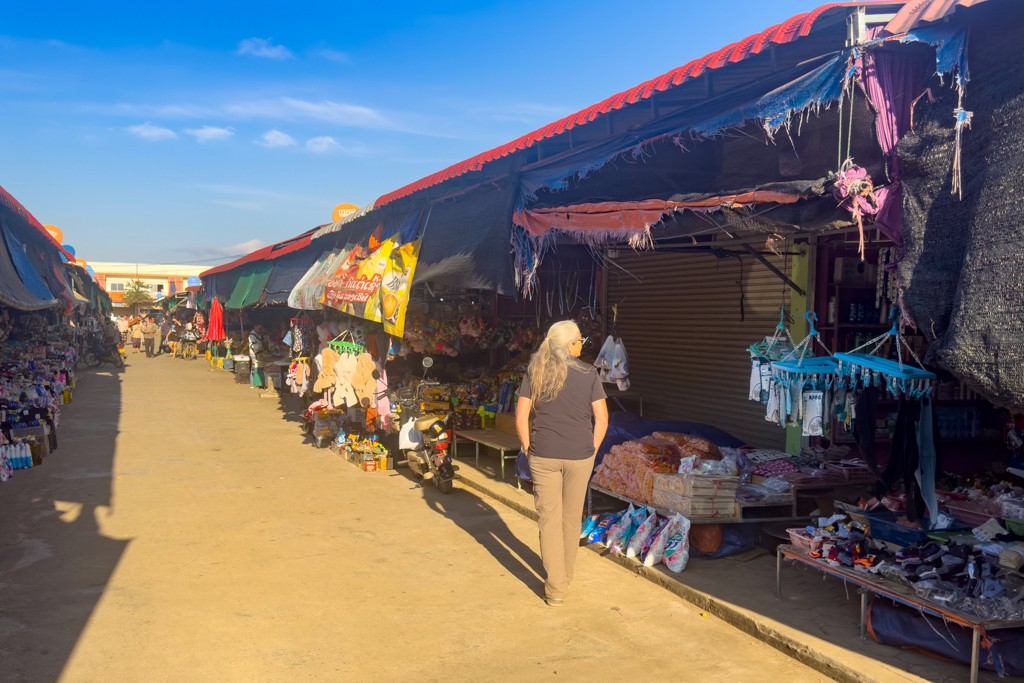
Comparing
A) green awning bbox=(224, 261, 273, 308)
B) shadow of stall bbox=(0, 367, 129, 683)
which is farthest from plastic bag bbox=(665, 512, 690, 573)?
green awning bbox=(224, 261, 273, 308)

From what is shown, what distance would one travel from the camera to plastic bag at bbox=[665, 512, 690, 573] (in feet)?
18.6

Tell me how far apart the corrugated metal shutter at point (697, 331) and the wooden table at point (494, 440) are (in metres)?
1.84

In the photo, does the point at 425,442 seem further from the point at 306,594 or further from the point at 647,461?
the point at 306,594

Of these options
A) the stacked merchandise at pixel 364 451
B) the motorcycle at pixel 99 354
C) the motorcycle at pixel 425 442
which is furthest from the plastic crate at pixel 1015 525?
the motorcycle at pixel 99 354

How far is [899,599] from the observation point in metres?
4.16

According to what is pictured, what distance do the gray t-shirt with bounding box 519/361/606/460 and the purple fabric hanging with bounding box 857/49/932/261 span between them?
2244mm

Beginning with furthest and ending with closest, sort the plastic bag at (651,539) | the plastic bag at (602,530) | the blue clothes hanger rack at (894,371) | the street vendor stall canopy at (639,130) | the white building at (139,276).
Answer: the white building at (139,276) → the plastic bag at (602,530) → the plastic bag at (651,539) → the street vendor stall canopy at (639,130) → the blue clothes hanger rack at (894,371)

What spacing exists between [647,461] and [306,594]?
313 centimetres

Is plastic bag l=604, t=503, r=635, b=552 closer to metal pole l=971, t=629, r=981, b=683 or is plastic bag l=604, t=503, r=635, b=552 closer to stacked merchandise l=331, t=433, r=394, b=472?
metal pole l=971, t=629, r=981, b=683

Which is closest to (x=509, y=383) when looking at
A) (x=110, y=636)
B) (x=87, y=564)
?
(x=87, y=564)

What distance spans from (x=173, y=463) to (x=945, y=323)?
10.2m

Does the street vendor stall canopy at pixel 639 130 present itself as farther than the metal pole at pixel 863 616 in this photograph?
No

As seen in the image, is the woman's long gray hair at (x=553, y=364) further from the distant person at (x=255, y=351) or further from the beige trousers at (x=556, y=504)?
the distant person at (x=255, y=351)

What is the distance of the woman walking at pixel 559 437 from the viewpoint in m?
5.21
